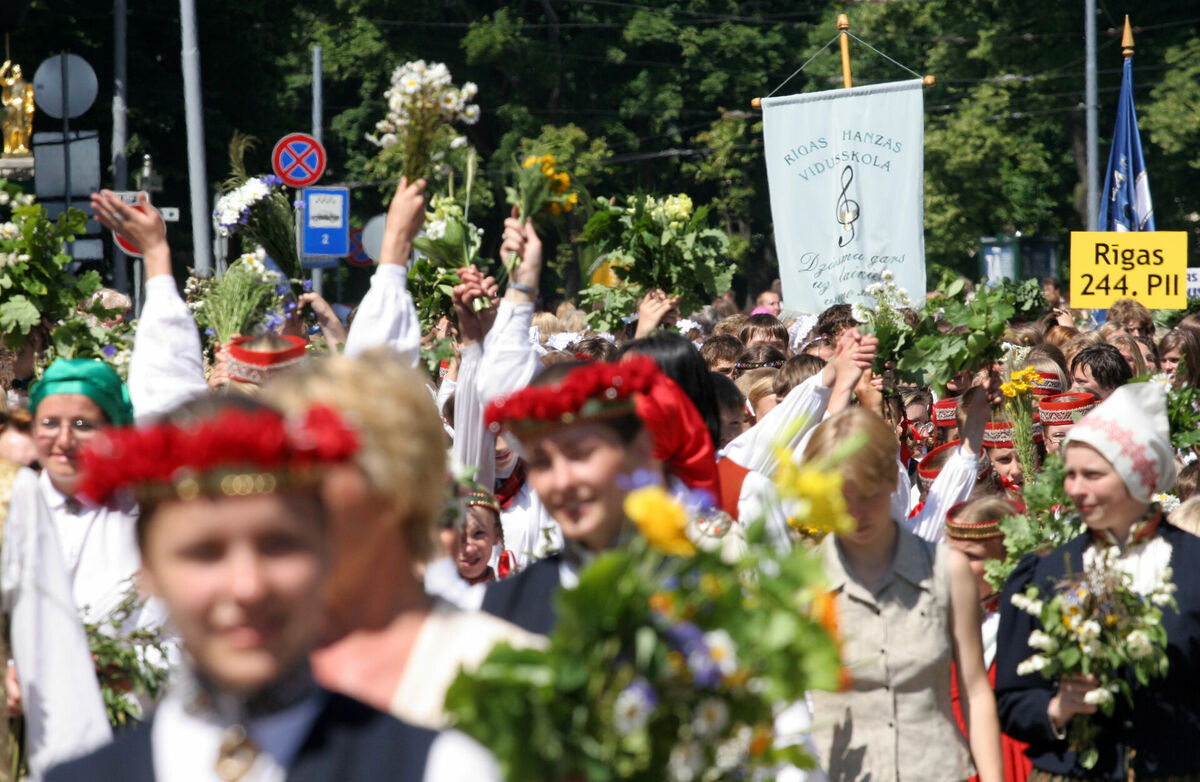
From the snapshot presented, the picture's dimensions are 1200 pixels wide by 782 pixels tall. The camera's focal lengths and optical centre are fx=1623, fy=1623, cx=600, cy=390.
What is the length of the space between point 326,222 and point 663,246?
10.7m

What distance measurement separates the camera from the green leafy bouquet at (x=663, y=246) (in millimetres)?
6762

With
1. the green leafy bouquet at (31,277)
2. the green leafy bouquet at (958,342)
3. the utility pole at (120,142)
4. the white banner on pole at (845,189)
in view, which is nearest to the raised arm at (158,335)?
the green leafy bouquet at (31,277)

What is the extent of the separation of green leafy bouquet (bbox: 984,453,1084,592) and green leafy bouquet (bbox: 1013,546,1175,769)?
1.31 ft

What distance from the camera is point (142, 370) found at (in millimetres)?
4559

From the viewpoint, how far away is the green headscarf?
427 cm

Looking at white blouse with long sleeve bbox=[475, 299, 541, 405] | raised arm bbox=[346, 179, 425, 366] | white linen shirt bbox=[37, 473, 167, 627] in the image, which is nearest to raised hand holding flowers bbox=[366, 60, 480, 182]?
raised arm bbox=[346, 179, 425, 366]

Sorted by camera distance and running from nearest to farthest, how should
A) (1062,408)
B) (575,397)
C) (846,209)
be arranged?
(575,397), (1062,408), (846,209)

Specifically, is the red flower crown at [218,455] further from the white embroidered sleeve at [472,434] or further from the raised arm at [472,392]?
the white embroidered sleeve at [472,434]

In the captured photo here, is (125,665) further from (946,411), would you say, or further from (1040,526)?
(946,411)

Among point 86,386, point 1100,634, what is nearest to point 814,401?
point 1100,634

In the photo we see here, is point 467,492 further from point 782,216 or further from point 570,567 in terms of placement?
point 782,216

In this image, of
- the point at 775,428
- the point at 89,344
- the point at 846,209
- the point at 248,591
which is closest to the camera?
the point at 248,591

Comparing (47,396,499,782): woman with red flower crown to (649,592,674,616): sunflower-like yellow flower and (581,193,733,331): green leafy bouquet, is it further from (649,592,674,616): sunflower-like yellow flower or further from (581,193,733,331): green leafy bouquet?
(581,193,733,331): green leafy bouquet

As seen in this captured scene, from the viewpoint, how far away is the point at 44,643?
3.15 meters
